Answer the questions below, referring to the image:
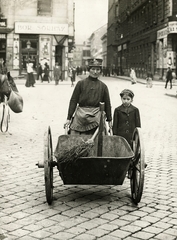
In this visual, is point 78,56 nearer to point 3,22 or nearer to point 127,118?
point 3,22

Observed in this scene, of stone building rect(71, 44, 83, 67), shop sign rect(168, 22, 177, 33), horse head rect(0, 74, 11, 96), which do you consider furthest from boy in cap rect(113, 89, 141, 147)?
stone building rect(71, 44, 83, 67)

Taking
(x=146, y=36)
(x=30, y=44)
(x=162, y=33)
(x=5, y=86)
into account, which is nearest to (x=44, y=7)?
(x=30, y=44)

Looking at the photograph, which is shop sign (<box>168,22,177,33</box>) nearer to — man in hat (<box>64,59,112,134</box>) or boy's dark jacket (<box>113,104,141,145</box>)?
boy's dark jacket (<box>113,104,141,145</box>)

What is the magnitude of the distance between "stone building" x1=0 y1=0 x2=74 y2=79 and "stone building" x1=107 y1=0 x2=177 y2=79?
8.03 m

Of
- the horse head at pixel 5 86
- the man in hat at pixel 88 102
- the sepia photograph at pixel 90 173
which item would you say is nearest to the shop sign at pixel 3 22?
the sepia photograph at pixel 90 173

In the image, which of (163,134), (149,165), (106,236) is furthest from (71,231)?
(163,134)

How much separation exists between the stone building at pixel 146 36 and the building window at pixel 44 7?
32.0 ft

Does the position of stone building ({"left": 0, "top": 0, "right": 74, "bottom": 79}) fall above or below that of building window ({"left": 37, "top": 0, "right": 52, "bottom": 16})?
below

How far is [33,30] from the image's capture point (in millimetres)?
39562

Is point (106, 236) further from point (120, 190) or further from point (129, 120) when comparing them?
point (129, 120)

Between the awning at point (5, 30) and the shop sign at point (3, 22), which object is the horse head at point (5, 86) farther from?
the shop sign at point (3, 22)

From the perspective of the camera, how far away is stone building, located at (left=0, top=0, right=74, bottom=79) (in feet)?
129

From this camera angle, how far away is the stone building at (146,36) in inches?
1533

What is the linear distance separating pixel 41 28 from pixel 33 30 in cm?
69
